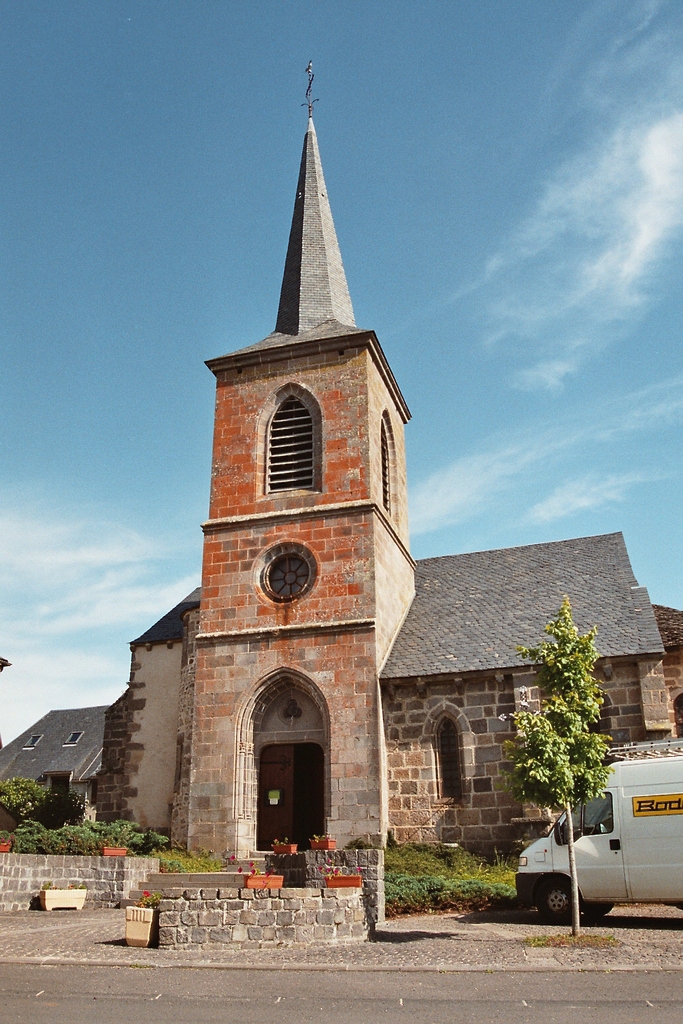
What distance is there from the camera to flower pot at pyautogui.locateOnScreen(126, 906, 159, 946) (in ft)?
35.8

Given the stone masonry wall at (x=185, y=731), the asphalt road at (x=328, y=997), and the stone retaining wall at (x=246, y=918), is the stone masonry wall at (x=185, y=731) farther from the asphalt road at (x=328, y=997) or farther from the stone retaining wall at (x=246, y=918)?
the asphalt road at (x=328, y=997)

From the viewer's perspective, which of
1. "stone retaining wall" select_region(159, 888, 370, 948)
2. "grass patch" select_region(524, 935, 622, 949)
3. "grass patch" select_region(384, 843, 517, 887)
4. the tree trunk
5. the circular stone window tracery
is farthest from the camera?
the circular stone window tracery

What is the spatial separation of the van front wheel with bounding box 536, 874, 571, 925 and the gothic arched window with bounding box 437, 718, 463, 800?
521cm

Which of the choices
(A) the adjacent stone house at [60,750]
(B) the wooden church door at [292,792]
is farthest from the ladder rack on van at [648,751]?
(A) the adjacent stone house at [60,750]

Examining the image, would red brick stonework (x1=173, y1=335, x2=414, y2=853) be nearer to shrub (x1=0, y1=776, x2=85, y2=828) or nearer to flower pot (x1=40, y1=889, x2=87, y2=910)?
flower pot (x1=40, y1=889, x2=87, y2=910)

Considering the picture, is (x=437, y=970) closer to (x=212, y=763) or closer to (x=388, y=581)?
(x=212, y=763)

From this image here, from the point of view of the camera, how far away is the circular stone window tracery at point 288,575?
19578 mm

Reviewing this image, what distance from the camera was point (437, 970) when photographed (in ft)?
29.4

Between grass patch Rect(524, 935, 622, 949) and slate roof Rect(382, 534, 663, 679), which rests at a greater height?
slate roof Rect(382, 534, 663, 679)

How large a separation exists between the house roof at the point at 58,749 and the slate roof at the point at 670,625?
25471 mm

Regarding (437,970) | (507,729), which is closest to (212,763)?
(507,729)

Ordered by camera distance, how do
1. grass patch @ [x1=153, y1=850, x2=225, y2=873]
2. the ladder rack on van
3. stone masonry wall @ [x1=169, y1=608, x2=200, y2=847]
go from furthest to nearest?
stone masonry wall @ [x1=169, y1=608, x2=200, y2=847]
grass patch @ [x1=153, y1=850, x2=225, y2=873]
the ladder rack on van

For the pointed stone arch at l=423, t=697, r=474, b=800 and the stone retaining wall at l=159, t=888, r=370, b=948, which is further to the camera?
the pointed stone arch at l=423, t=697, r=474, b=800

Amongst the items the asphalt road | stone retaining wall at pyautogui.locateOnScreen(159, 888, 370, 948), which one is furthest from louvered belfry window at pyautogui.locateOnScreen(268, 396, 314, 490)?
the asphalt road
